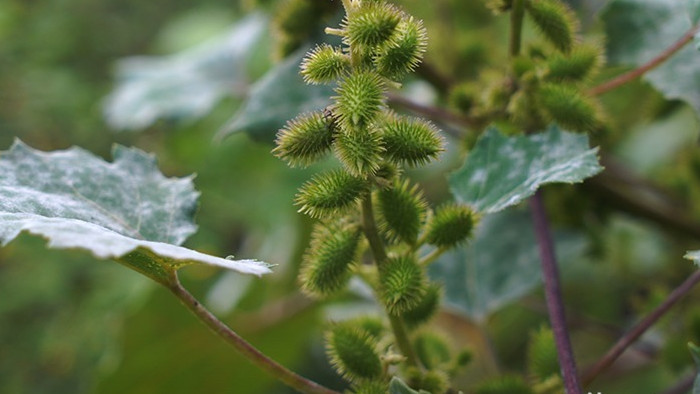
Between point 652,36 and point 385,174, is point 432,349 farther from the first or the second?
point 652,36

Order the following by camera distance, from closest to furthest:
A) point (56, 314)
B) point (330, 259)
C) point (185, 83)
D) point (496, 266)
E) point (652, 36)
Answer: point (330, 259) < point (652, 36) < point (496, 266) < point (185, 83) < point (56, 314)

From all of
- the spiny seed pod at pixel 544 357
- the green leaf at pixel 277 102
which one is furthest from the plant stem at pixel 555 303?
the green leaf at pixel 277 102

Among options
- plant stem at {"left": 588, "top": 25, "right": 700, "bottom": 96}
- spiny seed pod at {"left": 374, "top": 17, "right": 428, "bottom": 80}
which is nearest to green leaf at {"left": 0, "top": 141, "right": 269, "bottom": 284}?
spiny seed pod at {"left": 374, "top": 17, "right": 428, "bottom": 80}

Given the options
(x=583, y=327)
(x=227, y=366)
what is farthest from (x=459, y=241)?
(x=227, y=366)

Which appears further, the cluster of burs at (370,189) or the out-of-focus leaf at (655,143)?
the out-of-focus leaf at (655,143)

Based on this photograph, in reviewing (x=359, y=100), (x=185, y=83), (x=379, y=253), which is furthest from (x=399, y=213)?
(x=185, y=83)

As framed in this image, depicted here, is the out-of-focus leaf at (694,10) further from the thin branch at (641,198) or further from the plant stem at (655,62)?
the thin branch at (641,198)
